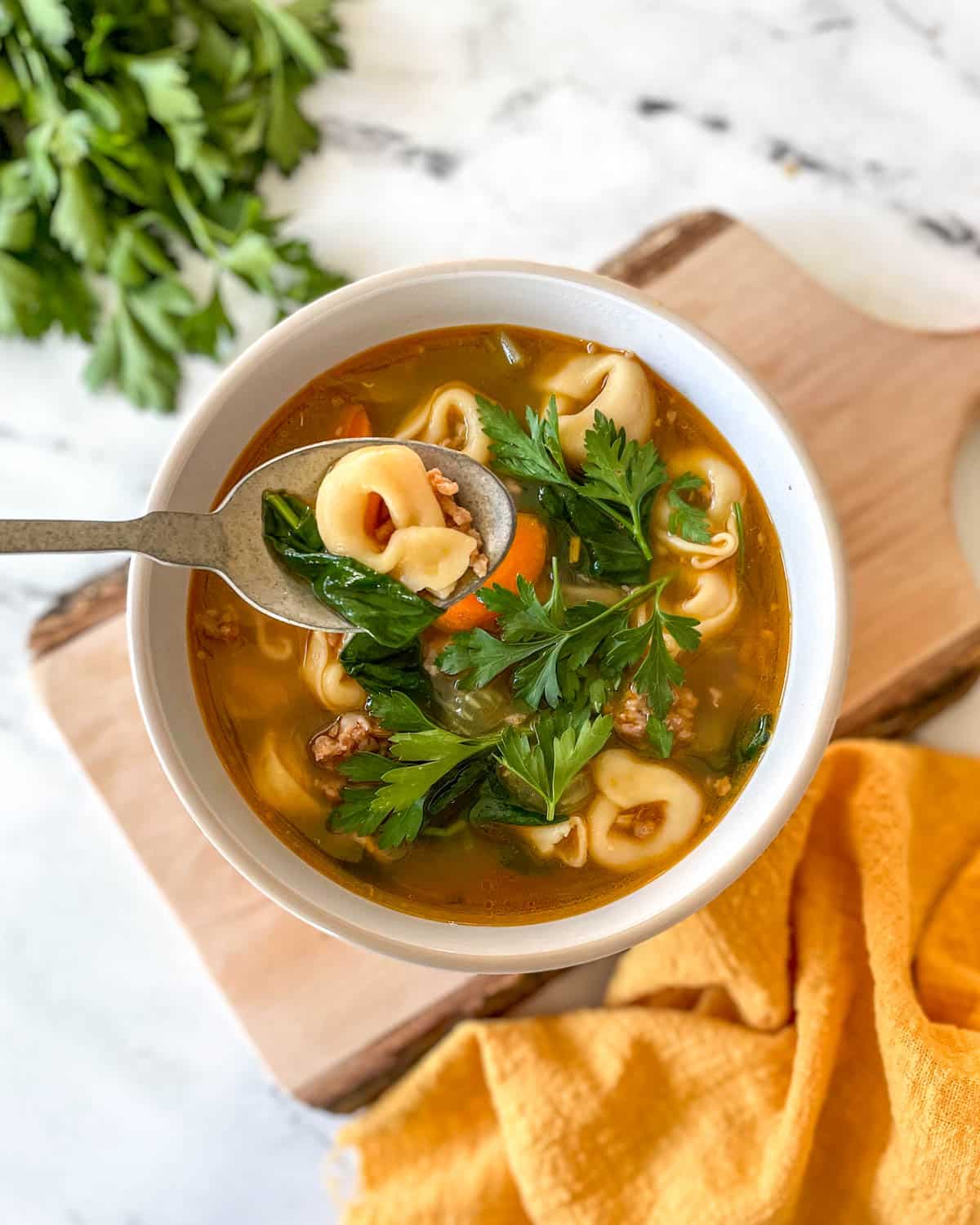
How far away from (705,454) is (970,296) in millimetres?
1228

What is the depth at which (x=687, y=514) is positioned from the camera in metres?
2.52

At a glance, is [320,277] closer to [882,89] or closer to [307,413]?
[307,413]

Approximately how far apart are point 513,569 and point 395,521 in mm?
292

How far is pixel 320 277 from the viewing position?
3086 millimetres

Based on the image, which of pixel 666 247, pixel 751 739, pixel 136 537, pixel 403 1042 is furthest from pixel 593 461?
pixel 403 1042

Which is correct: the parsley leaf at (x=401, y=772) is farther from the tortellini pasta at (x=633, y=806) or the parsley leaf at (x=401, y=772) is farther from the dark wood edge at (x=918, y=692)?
the dark wood edge at (x=918, y=692)

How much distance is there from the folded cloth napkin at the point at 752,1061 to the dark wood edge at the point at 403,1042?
0.21 feet

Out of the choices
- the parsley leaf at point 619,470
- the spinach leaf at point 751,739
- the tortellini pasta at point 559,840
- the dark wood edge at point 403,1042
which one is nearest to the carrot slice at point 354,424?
the parsley leaf at point 619,470

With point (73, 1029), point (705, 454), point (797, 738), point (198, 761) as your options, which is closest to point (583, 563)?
point (705, 454)

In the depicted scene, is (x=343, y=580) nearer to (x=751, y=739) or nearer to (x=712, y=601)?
(x=712, y=601)

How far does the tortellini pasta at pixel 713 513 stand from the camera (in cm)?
252

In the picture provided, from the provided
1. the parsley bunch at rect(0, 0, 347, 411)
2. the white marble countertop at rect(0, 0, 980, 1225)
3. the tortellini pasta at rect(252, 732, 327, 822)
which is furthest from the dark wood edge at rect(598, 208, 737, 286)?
the tortellini pasta at rect(252, 732, 327, 822)

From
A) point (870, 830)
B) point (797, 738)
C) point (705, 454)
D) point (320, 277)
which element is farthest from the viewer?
point (320, 277)

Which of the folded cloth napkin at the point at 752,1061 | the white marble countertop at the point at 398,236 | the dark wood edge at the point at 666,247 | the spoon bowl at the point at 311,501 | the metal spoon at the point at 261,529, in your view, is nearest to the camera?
the metal spoon at the point at 261,529
